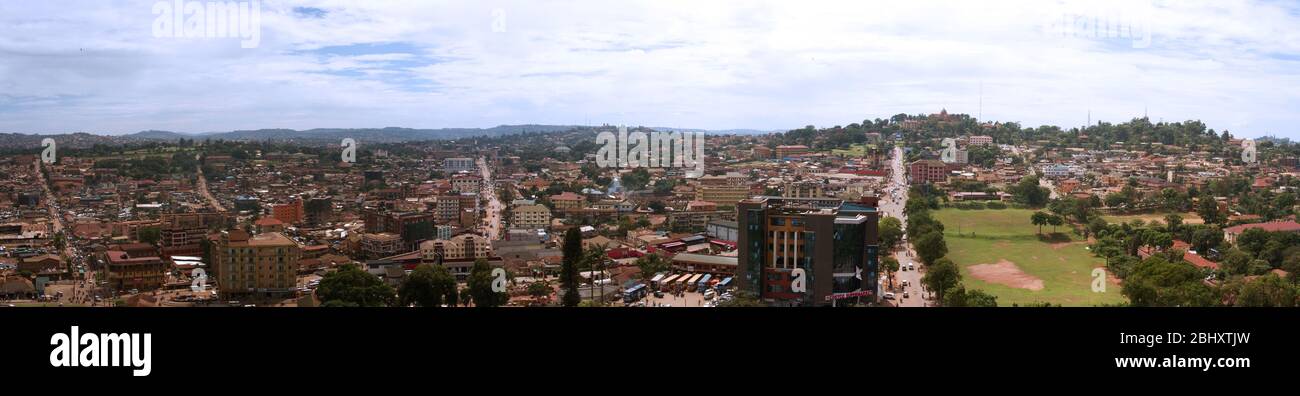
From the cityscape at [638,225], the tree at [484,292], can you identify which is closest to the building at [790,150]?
the cityscape at [638,225]

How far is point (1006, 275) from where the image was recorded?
11859 millimetres

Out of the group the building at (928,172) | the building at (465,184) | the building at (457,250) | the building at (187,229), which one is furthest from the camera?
the building at (928,172)

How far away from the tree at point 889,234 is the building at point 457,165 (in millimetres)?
15372

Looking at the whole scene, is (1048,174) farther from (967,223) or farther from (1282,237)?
(1282,237)

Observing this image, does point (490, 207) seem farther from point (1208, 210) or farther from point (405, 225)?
point (1208, 210)

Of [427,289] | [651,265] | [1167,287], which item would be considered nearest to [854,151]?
[651,265]

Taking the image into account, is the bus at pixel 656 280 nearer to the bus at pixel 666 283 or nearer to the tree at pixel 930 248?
the bus at pixel 666 283

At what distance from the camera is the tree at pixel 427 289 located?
28.3 ft

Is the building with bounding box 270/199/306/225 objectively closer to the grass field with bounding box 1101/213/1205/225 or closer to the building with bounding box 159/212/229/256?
the building with bounding box 159/212/229/256

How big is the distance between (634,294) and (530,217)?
718 cm

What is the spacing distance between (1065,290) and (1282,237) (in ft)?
13.5
